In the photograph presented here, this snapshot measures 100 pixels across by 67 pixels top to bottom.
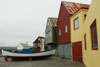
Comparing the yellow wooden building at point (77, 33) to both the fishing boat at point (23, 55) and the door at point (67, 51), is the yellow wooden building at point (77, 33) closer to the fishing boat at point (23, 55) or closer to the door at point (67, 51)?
the door at point (67, 51)

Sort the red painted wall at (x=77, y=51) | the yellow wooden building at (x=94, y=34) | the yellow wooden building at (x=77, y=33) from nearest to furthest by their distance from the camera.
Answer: the yellow wooden building at (x=94, y=34), the yellow wooden building at (x=77, y=33), the red painted wall at (x=77, y=51)

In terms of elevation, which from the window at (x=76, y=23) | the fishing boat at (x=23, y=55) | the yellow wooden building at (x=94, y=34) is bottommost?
the fishing boat at (x=23, y=55)

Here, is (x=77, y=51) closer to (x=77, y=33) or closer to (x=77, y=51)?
(x=77, y=51)

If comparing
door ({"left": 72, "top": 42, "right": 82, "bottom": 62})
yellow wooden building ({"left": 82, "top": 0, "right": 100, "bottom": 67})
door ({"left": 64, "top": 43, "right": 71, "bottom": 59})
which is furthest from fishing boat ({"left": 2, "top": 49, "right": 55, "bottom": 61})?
yellow wooden building ({"left": 82, "top": 0, "right": 100, "bottom": 67})

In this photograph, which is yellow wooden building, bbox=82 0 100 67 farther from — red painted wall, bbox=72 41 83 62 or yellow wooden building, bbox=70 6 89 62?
red painted wall, bbox=72 41 83 62

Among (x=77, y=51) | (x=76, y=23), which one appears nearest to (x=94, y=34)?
(x=77, y=51)

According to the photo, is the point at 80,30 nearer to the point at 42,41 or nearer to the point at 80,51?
the point at 80,51

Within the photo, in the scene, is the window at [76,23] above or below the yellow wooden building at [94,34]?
above

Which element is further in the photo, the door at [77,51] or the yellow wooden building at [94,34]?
the door at [77,51]

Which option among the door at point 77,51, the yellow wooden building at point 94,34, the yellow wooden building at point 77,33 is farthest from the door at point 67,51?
the yellow wooden building at point 94,34

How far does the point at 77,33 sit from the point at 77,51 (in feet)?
6.46

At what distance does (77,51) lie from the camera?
14055 millimetres

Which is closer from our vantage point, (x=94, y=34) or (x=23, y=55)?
(x=94, y=34)

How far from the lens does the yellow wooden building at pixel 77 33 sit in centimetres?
1325
